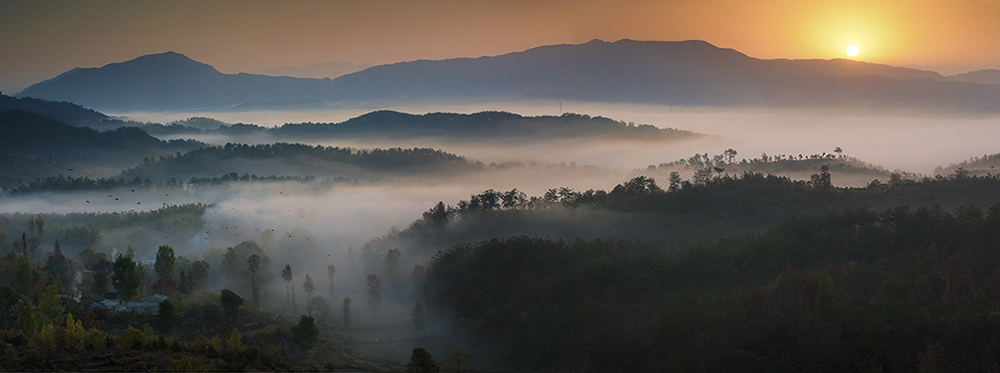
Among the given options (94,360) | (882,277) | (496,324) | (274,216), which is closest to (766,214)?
(882,277)

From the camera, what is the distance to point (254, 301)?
288 feet

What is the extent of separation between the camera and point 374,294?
90.9m

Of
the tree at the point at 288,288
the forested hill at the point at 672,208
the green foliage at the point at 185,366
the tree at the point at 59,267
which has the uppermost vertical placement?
the forested hill at the point at 672,208

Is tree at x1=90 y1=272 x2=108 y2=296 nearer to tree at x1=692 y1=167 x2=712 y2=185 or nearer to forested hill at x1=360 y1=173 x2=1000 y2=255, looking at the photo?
forested hill at x1=360 y1=173 x2=1000 y2=255

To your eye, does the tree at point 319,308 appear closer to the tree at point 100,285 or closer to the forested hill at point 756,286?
the forested hill at point 756,286

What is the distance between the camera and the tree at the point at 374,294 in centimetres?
8912

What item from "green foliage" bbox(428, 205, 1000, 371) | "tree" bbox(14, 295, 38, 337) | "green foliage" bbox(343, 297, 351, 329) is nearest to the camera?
"green foliage" bbox(428, 205, 1000, 371)

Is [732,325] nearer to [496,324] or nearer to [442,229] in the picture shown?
[496,324]

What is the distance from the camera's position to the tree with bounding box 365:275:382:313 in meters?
89.1

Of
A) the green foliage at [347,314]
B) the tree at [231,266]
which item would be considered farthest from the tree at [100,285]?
the green foliage at [347,314]

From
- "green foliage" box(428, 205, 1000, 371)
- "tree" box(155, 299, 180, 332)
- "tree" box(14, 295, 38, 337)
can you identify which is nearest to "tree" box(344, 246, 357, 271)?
"green foliage" box(428, 205, 1000, 371)

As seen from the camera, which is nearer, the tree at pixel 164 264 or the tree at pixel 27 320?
the tree at pixel 27 320

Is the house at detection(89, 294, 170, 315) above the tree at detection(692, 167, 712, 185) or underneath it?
underneath

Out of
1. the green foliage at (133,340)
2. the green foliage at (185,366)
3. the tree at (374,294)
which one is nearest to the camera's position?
the green foliage at (185,366)
